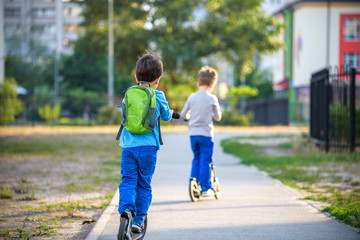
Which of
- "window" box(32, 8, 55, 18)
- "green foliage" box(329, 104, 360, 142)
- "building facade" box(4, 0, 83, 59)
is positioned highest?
"window" box(32, 8, 55, 18)

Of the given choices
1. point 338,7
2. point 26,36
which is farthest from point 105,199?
point 26,36

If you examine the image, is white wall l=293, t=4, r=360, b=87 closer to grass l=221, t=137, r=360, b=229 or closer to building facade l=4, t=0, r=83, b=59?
grass l=221, t=137, r=360, b=229

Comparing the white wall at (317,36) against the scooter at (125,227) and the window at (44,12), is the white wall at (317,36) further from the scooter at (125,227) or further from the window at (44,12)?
the window at (44,12)

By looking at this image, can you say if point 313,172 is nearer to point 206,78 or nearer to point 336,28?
point 206,78

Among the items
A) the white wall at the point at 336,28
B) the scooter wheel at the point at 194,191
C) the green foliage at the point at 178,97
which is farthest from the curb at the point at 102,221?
the white wall at the point at 336,28

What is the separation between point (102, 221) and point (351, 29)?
144 ft

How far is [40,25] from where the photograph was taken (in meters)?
95.9

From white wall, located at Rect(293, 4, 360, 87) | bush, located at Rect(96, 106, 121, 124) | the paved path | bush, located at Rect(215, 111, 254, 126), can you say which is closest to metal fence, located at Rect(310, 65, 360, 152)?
the paved path

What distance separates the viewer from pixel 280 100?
3225 cm

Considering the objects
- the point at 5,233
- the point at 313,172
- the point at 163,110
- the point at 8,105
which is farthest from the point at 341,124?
the point at 8,105

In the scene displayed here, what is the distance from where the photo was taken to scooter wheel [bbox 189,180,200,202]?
277 inches

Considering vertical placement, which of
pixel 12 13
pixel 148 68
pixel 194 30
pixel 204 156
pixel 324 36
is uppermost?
pixel 12 13

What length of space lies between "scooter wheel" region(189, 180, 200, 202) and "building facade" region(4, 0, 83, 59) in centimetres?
6494

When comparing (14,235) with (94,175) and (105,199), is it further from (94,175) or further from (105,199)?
(94,175)
